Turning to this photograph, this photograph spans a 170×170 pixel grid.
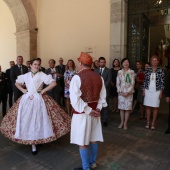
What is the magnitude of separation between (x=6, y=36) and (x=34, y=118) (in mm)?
8036

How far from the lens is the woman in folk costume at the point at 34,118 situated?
9.81ft

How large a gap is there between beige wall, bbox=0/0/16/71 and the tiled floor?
22.3 feet

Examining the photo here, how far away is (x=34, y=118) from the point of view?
9.87ft

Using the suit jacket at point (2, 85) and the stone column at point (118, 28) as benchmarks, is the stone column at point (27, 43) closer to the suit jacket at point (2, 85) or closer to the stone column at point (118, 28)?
the suit jacket at point (2, 85)

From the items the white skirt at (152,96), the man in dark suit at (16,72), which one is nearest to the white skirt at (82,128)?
the white skirt at (152,96)

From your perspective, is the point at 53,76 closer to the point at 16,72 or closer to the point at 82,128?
the point at 16,72

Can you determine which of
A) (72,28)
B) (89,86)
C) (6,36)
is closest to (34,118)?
(89,86)

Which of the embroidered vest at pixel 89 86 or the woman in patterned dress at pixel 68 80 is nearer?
the embroidered vest at pixel 89 86

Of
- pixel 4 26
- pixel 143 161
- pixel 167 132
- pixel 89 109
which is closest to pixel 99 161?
pixel 143 161

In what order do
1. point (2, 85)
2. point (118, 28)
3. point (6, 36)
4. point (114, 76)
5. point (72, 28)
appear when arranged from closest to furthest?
point (2, 85), point (114, 76), point (118, 28), point (72, 28), point (6, 36)

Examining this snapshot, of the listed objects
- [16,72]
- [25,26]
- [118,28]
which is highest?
[25,26]

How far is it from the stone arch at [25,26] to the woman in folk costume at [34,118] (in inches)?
218

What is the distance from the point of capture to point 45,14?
27.0ft

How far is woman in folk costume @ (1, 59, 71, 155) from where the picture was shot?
2990 mm
